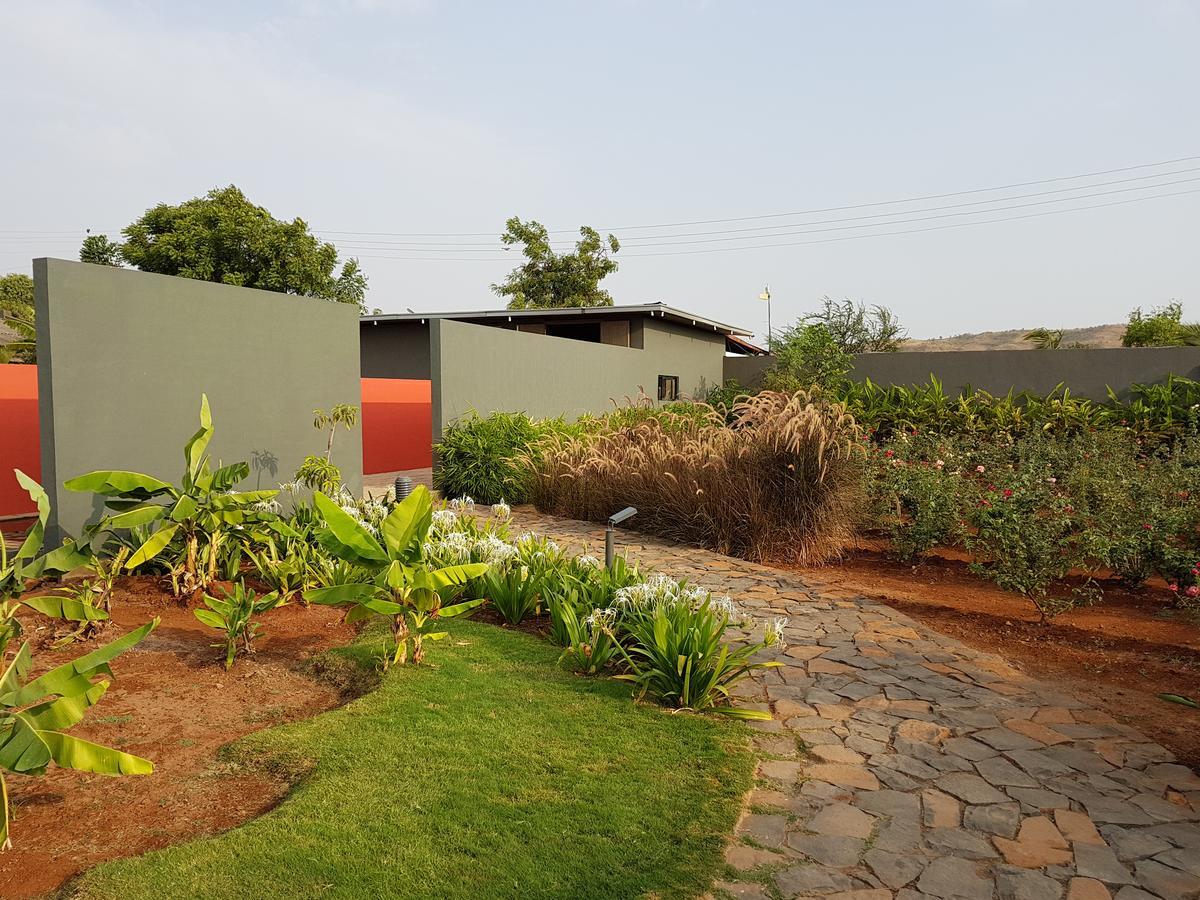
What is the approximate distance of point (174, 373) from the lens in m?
6.04

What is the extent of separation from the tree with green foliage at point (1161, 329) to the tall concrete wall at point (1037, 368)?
9.27m

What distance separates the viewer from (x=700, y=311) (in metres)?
18.2

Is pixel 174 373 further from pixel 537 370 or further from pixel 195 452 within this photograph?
pixel 537 370

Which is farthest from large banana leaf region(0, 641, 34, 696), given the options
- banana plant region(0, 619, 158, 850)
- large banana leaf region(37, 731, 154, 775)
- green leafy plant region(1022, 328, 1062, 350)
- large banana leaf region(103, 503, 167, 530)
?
green leafy plant region(1022, 328, 1062, 350)

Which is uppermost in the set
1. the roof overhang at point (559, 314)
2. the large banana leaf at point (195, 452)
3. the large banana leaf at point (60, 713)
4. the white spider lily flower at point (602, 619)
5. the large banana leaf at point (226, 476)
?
the roof overhang at point (559, 314)

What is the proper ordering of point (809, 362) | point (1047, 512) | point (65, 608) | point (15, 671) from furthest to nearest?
point (809, 362) → point (1047, 512) → point (65, 608) → point (15, 671)

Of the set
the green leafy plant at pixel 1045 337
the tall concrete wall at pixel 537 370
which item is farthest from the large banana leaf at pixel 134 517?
the green leafy plant at pixel 1045 337

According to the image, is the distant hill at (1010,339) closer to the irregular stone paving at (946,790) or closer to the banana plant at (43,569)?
the irregular stone paving at (946,790)

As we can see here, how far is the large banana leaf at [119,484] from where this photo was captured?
4.22m

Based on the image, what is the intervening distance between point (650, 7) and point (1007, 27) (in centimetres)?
443

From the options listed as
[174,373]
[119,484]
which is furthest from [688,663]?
[174,373]

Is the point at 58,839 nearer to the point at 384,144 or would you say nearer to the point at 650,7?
the point at 650,7

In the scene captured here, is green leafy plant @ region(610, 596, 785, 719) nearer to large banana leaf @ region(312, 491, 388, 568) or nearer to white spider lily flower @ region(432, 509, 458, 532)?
large banana leaf @ region(312, 491, 388, 568)

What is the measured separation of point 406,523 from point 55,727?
180 centimetres
